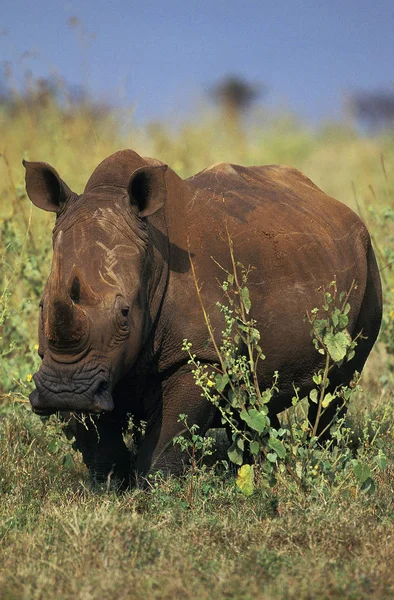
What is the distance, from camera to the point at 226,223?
545cm

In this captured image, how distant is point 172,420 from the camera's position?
17.3 ft

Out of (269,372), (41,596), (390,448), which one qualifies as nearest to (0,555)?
(41,596)

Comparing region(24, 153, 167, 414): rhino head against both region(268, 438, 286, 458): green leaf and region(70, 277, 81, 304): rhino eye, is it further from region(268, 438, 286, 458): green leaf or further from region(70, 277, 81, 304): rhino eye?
region(268, 438, 286, 458): green leaf

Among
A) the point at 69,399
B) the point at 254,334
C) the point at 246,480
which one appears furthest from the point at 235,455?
the point at 69,399

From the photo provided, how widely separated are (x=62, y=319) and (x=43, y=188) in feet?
3.23

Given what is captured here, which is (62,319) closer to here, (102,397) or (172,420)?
(102,397)

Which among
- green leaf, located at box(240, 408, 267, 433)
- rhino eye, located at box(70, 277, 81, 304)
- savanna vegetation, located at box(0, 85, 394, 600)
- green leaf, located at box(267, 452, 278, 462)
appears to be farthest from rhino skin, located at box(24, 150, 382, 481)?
green leaf, located at box(267, 452, 278, 462)

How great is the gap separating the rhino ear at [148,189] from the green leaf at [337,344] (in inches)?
38.4

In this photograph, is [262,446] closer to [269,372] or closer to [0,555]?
[269,372]

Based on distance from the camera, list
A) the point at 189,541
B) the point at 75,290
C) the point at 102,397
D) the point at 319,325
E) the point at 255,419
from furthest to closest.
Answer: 1. the point at 319,325
2. the point at 255,419
3. the point at 75,290
4. the point at 102,397
5. the point at 189,541

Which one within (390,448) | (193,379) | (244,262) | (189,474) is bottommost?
(390,448)

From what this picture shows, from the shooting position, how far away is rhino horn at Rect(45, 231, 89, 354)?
4.53 meters

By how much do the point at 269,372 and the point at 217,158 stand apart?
29.7 feet

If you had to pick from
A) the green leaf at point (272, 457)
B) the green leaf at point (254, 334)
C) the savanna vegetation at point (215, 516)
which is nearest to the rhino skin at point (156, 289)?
the savanna vegetation at point (215, 516)
